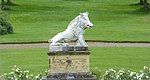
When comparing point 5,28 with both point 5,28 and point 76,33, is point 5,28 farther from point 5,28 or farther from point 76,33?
point 76,33

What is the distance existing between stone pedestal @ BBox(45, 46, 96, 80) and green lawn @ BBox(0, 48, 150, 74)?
550 cm

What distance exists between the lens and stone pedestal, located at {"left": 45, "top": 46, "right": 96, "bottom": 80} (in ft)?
53.8

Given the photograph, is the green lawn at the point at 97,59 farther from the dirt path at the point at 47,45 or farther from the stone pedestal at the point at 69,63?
the stone pedestal at the point at 69,63

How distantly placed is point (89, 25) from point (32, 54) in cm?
1254

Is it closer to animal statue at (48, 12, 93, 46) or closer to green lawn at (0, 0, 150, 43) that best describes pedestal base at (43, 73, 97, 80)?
animal statue at (48, 12, 93, 46)

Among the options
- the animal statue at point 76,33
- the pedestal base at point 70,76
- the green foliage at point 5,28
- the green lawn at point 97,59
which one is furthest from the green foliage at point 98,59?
the green foliage at point 5,28

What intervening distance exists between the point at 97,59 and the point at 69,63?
33.5 ft

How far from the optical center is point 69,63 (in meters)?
16.4

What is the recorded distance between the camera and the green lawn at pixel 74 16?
40281 millimetres

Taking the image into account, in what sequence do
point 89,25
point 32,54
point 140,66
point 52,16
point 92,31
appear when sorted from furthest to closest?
point 52,16 < point 92,31 < point 32,54 < point 140,66 < point 89,25

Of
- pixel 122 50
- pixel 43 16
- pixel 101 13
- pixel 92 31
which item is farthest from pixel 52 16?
pixel 122 50

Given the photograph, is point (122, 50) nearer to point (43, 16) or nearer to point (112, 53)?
point (112, 53)

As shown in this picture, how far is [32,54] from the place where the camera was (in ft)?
94.8

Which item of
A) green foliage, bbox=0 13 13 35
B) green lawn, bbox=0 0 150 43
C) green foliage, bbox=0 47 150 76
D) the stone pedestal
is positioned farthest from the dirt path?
the stone pedestal
